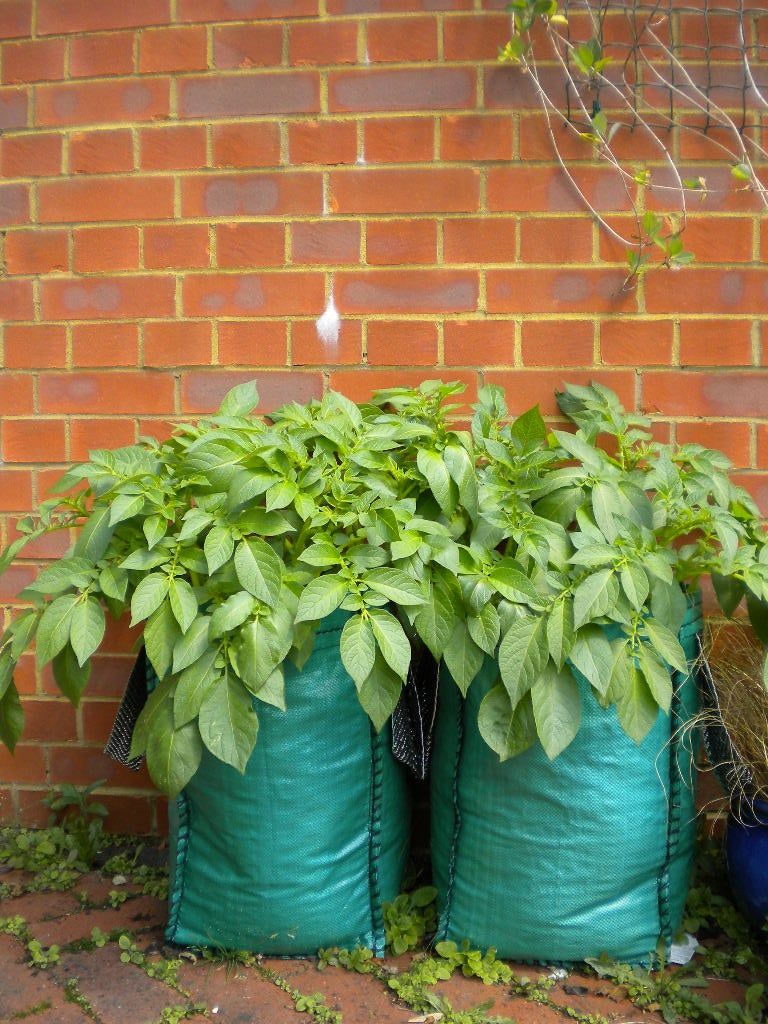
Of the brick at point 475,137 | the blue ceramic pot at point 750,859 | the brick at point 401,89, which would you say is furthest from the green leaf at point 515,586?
the brick at point 401,89

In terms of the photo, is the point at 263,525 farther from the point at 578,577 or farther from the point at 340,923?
the point at 340,923

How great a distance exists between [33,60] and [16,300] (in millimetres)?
642

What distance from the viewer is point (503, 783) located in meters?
1.87

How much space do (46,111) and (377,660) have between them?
1.79 metres

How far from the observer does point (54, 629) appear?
1.73m

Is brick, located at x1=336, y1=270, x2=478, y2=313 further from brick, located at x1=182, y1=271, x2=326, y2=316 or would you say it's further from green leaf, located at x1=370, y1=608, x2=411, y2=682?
green leaf, located at x1=370, y1=608, x2=411, y2=682

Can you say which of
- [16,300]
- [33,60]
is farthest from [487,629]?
[33,60]

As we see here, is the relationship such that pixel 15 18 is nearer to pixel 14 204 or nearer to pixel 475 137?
pixel 14 204

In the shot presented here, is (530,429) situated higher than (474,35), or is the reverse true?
(474,35)

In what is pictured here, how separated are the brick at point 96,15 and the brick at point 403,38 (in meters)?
0.56

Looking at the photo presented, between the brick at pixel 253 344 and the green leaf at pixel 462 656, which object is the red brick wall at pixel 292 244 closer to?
the brick at pixel 253 344

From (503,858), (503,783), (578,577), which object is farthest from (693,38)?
(503,858)

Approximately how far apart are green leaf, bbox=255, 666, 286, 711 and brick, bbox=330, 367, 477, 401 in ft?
3.01

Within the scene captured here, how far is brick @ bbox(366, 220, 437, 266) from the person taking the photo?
2322 millimetres
